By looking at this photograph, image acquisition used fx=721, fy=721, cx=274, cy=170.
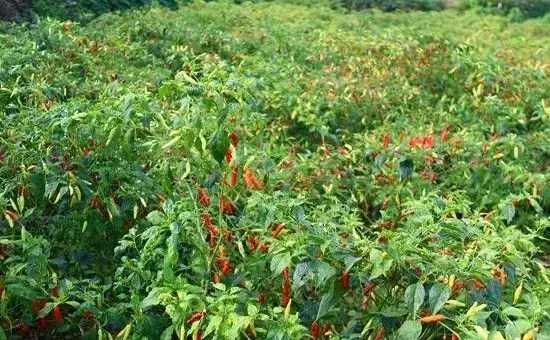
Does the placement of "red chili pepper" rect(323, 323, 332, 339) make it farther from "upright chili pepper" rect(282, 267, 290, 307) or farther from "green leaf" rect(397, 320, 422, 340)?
"green leaf" rect(397, 320, 422, 340)

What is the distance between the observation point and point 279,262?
220 cm

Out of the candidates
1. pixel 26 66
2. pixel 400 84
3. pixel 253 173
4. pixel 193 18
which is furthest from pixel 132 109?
pixel 193 18

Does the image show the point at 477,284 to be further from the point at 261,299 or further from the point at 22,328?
the point at 22,328

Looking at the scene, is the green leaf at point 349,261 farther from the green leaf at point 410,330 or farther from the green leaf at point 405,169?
the green leaf at point 405,169

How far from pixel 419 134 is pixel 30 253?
111 inches

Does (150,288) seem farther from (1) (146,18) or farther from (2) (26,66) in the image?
(1) (146,18)

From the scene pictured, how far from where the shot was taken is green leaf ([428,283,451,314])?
202 cm

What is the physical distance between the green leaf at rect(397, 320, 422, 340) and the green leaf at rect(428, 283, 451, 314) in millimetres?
64

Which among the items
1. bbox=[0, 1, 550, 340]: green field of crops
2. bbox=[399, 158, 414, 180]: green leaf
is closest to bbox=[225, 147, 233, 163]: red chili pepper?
bbox=[0, 1, 550, 340]: green field of crops

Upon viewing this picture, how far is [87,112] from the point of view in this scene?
2.87 metres

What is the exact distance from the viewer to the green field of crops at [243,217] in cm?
216

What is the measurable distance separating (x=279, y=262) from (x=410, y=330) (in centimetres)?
44

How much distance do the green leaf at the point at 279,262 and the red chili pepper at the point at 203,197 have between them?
1.74 ft

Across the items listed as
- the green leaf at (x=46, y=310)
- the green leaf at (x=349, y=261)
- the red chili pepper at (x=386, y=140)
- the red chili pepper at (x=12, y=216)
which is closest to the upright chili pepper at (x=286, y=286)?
the green leaf at (x=349, y=261)
